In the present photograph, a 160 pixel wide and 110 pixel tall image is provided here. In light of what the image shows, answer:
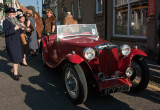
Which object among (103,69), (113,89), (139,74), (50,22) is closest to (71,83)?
(103,69)

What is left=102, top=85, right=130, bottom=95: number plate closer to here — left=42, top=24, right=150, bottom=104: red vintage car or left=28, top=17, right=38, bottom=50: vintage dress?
left=42, top=24, right=150, bottom=104: red vintage car

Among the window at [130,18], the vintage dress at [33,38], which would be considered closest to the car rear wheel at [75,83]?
the vintage dress at [33,38]

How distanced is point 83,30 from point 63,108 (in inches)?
87.8

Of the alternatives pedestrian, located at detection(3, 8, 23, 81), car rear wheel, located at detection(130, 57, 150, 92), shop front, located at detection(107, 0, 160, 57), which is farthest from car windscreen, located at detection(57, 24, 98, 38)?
shop front, located at detection(107, 0, 160, 57)

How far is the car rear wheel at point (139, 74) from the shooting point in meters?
3.37

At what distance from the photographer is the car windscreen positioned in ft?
14.5

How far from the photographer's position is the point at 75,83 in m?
3.22

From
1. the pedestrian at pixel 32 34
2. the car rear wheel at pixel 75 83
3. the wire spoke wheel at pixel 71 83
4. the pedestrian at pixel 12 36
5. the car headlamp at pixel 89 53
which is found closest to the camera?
the car rear wheel at pixel 75 83

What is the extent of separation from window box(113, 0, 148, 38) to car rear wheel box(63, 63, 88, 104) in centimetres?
488

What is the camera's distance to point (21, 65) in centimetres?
639

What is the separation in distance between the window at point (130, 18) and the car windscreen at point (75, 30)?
11.6ft

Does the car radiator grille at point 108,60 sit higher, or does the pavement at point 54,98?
the car radiator grille at point 108,60

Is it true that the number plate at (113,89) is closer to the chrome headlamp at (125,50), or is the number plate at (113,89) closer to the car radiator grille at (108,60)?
the car radiator grille at (108,60)

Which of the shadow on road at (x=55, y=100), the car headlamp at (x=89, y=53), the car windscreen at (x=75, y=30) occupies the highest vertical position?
the car windscreen at (x=75, y=30)
